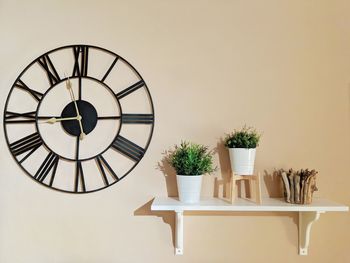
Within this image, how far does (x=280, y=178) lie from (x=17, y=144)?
1.11m

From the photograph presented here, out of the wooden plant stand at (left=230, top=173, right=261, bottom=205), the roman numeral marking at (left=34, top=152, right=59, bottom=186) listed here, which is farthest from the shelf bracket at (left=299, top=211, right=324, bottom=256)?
the roman numeral marking at (left=34, top=152, right=59, bottom=186)

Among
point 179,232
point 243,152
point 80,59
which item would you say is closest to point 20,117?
point 80,59

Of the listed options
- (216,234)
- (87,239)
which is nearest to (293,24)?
(216,234)

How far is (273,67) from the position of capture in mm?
1259

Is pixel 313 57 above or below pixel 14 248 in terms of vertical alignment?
above

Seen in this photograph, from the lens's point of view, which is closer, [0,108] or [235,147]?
[235,147]

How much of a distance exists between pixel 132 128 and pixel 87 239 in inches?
19.5

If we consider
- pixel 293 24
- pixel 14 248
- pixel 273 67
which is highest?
pixel 293 24

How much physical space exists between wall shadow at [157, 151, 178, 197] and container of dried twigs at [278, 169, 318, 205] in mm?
440

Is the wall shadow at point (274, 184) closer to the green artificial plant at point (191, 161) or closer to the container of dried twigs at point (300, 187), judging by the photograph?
the container of dried twigs at point (300, 187)

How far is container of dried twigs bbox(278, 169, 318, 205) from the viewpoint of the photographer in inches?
43.3

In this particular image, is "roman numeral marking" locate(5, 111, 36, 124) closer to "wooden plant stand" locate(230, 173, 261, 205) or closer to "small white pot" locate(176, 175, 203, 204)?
"small white pot" locate(176, 175, 203, 204)

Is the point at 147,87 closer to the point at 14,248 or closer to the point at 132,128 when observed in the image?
the point at 132,128

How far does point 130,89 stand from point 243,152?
53 centimetres
